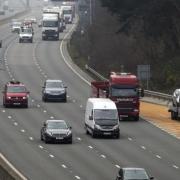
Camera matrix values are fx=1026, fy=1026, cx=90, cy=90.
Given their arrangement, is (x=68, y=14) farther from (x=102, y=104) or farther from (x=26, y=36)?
(x=102, y=104)

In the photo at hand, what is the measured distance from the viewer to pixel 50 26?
141500mm

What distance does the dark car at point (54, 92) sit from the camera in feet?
249

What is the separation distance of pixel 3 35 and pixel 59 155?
11544 centimetres

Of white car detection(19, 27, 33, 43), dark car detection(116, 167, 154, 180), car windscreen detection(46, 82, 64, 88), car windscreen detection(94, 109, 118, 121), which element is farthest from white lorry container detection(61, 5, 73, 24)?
dark car detection(116, 167, 154, 180)

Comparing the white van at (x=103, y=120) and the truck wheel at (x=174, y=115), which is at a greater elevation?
the white van at (x=103, y=120)

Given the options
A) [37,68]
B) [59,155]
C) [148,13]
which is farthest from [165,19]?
[59,155]

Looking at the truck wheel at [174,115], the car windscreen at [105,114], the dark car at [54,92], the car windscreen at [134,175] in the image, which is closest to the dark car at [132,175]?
the car windscreen at [134,175]

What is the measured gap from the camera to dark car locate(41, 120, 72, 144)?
53.7 metres

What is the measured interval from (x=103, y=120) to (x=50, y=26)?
86.0m

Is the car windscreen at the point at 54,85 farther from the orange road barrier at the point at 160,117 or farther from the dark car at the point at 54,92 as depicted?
the orange road barrier at the point at 160,117

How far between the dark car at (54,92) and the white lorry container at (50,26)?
6482 cm

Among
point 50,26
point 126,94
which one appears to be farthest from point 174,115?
point 50,26

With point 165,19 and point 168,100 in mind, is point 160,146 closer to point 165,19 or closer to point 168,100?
point 168,100

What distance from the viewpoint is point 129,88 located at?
65125 millimetres
